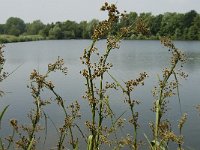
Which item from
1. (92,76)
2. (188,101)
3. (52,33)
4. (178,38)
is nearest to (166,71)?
(92,76)

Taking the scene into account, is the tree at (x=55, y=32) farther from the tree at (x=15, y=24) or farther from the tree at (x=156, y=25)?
the tree at (x=156, y=25)

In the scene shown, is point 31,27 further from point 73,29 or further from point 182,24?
point 182,24

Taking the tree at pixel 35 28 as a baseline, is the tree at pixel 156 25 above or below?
above

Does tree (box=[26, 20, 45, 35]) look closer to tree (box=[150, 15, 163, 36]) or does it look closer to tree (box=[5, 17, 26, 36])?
tree (box=[5, 17, 26, 36])

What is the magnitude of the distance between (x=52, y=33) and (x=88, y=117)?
332 ft

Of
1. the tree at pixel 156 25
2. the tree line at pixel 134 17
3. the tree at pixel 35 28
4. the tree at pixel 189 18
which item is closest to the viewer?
the tree line at pixel 134 17

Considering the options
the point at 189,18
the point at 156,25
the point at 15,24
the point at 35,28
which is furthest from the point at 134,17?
the point at 15,24

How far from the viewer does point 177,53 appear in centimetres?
251

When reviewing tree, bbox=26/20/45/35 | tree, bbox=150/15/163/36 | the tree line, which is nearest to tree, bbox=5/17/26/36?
the tree line

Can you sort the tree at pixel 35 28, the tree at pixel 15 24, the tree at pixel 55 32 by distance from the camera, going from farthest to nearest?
the tree at pixel 15 24
the tree at pixel 35 28
the tree at pixel 55 32

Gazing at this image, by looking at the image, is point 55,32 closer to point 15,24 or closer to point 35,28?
point 35,28

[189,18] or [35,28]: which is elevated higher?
[189,18]

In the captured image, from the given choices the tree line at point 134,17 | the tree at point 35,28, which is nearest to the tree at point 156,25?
the tree line at point 134,17

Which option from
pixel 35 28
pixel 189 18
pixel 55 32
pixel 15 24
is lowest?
pixel 55 32
